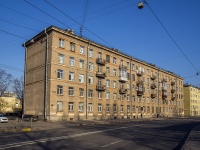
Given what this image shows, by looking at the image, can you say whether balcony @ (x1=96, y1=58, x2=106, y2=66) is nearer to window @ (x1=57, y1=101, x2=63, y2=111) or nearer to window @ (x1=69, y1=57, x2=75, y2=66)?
window @ (x1=69, y1=57, x2=75, y2=66)

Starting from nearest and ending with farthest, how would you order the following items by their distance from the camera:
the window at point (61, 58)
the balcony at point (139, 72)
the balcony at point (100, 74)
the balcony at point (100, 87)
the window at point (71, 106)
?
1. the window at point (61, 58)
2. the window at point (71, 106)
3. the balcony at point (100, 87)
4. the balcony at point (100, 74)
5. the balcony at point (139, 72)

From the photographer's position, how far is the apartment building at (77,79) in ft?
129

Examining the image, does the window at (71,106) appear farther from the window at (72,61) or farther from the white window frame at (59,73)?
the window at (72,61)

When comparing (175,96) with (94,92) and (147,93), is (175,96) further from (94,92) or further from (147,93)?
(94,92)

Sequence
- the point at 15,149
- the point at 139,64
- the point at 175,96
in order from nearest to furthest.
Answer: the point at 15,149, the point at 139,64, the point at 175,96

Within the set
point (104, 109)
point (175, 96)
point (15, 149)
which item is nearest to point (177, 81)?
point (175, 96)

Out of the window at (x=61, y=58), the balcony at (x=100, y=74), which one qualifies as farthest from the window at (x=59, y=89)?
the balcony at (x=100, y=74)

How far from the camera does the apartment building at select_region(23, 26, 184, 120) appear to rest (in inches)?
1551

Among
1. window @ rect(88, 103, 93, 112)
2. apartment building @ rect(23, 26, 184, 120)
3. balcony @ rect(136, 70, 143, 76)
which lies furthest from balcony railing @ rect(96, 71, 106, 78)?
balcony @ rect(136, 70, 143, 76)

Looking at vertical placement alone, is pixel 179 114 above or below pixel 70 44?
below

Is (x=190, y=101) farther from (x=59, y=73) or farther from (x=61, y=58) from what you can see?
(x=59, y=73)

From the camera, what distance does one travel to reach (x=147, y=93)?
223 feet

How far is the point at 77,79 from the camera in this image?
43.4 metres

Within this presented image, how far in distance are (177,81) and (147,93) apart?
94.8 feet
